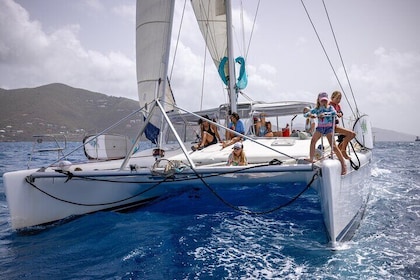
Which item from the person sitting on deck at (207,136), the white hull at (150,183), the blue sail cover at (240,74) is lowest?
the white hull at (150,183)

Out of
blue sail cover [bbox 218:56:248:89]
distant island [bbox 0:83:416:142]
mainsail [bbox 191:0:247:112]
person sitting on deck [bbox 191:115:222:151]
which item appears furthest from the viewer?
distant island [bbox 0:83:416:142]

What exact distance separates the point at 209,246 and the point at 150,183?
1.77 metres

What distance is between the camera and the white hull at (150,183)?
410cm

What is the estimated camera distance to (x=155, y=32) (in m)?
7.61

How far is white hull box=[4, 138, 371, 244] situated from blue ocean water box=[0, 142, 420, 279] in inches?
9.0

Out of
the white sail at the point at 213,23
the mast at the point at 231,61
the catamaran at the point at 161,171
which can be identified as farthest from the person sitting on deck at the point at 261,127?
the white sail at the point at 213,23

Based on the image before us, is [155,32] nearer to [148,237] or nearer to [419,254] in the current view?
[148,237]

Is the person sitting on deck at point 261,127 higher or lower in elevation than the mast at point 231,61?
lower

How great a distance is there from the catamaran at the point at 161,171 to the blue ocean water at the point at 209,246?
31 cm

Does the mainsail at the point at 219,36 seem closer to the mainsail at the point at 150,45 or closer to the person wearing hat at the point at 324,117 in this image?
the mainsail at the point at 150,45

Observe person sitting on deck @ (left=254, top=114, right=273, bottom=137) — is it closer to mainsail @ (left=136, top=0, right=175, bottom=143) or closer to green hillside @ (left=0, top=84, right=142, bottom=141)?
mainsail @ (left=136, top=0, right=175, bottom=143)

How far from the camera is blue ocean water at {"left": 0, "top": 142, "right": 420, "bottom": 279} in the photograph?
11.7 feet

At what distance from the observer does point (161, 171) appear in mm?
4773

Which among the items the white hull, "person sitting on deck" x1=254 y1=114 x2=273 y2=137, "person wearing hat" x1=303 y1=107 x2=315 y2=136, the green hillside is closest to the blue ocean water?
the white hull
